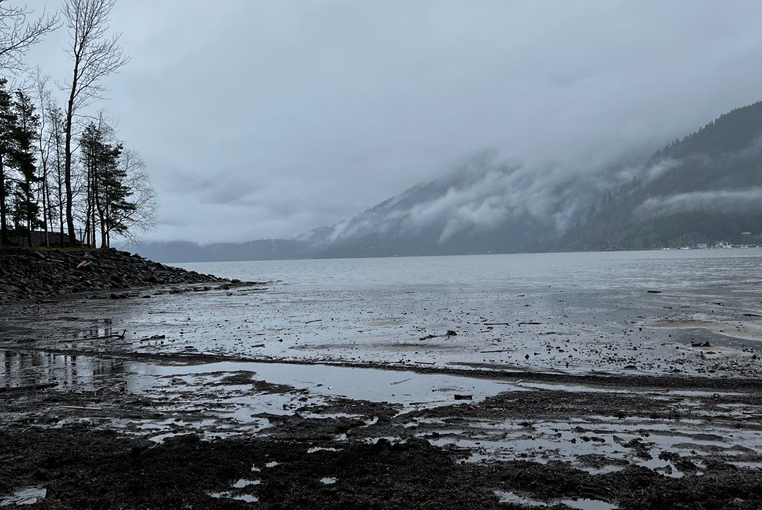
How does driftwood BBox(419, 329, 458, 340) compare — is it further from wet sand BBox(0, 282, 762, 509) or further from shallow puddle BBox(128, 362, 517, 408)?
shallow puddle BBox(128, 362, 517, 408)

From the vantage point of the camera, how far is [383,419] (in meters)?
7.32

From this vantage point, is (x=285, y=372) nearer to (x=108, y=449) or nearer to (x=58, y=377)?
(x=58, y=377)

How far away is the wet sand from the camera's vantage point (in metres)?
4.85

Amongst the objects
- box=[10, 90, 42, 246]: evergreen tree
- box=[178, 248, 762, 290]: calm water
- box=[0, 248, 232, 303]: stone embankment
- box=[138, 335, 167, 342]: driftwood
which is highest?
box=[10, 90, 42, 246]: evergreen tree

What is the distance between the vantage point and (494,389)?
9438mm

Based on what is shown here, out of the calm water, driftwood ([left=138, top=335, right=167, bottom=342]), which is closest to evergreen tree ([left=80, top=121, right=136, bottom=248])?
the calm water

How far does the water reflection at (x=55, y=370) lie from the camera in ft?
32.3

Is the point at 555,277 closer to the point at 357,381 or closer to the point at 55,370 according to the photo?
the point at 357,381

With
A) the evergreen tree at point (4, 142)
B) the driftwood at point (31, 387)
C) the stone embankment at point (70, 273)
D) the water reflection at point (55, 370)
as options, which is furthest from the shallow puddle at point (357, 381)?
the evergreen tree at point (4, 142)

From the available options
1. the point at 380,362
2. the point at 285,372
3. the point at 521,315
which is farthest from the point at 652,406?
the point at 521,315

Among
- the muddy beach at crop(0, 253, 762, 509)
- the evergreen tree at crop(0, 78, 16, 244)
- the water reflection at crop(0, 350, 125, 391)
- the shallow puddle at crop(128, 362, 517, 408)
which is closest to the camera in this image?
the muddy beach at crop(0, 253, 762, 509)

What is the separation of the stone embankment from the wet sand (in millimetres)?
18435

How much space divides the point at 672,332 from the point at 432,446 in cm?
1368

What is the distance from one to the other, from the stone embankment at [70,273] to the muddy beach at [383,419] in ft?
59.5
